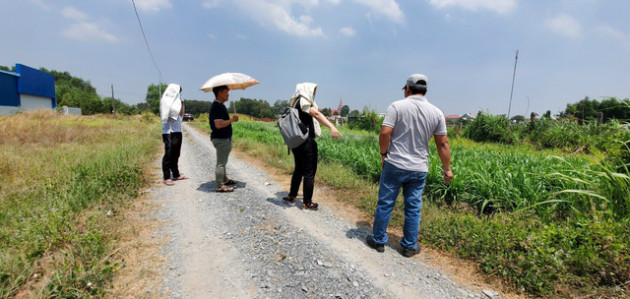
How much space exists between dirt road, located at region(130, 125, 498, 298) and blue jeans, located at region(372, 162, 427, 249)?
233mm

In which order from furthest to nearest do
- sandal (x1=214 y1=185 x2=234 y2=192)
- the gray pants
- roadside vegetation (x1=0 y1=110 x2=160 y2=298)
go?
sandal (x1=214 y1=185 x2=234 y2=192), the gray pants, roadside vegetation (x1=0 y1=110 x2=160 y2=298)

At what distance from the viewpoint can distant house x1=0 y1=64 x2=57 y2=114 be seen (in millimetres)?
23109

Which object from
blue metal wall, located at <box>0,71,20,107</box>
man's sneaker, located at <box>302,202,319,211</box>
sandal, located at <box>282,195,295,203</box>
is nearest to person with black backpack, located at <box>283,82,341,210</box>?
man's sneaker, located at <box>302,202,319,211</box>

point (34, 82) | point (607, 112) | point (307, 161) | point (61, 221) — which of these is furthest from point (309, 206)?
point (34, 82)

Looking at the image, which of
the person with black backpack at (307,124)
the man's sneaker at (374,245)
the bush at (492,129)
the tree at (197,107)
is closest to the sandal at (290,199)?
the person with black backpack at (307,124)

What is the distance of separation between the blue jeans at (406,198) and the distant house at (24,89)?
3022 centimetres

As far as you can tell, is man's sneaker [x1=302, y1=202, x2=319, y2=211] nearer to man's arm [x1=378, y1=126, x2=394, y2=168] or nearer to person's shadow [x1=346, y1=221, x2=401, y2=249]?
person's shadow [x1=346, y1=221, x2=401, y2=249]

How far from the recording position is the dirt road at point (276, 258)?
7.07ft

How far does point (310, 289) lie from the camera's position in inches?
85.0

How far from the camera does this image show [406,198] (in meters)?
2.72

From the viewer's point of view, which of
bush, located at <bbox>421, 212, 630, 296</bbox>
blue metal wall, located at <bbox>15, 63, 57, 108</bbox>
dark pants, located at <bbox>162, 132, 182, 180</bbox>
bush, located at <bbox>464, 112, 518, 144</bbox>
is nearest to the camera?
bush, located at <bbox>421, 212, 630, 296</bbox>

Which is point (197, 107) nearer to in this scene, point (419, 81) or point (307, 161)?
point (307, 161)

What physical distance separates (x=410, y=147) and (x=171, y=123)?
14.1 feet

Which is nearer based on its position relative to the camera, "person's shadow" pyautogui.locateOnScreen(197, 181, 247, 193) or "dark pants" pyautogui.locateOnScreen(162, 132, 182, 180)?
"person's shadow" pyautogui.locateOnScreen(197, 181, 247, 193)
